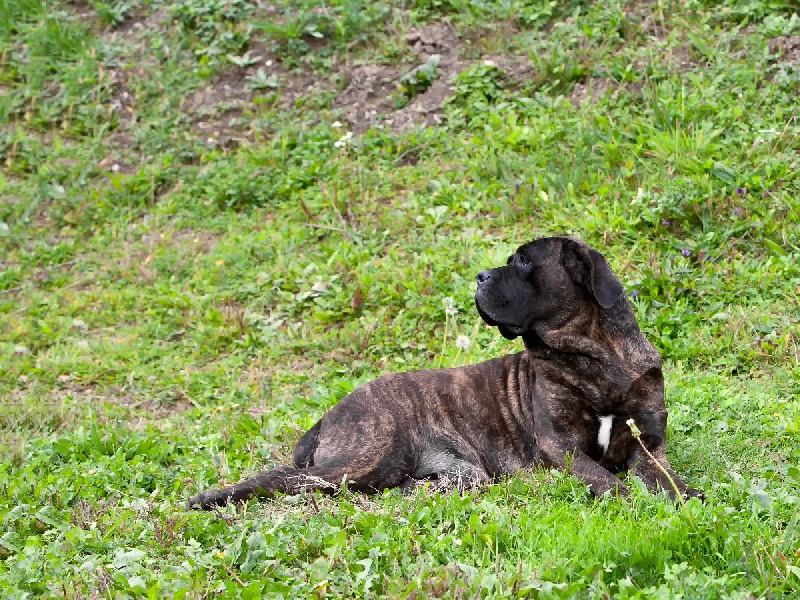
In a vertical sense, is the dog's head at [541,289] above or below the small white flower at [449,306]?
above

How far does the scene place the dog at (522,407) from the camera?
16.9 ft

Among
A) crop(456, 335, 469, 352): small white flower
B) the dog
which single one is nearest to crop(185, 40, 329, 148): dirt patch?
crop(456, 335, 469, 352): small white flower

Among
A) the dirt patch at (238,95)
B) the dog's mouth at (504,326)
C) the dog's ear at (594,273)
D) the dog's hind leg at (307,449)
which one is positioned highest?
the dog's ear at (594,273)

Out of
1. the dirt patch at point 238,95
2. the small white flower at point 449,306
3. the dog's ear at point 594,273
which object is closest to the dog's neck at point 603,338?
the dog's ear at point 594,273

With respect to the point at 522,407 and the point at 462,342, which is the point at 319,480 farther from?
the point at 462,342

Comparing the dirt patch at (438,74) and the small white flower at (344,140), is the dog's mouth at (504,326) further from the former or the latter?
the dirt patch at (438,74)

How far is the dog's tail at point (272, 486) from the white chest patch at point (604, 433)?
139 cm

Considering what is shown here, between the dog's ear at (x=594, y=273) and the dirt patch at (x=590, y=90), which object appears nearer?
the dog's ear at (x=594, y=273)

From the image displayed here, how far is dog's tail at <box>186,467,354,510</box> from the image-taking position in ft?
16.5

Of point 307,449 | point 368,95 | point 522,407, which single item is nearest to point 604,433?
point 522,407

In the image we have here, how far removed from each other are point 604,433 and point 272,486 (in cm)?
181

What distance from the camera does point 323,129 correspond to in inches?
435

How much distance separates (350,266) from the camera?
8875 mm

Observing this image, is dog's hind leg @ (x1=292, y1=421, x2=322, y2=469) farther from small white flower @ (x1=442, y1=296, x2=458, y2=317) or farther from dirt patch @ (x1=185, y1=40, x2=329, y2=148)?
dirt patch @ (x1=185, y1=40, x2=329, y2=148)
